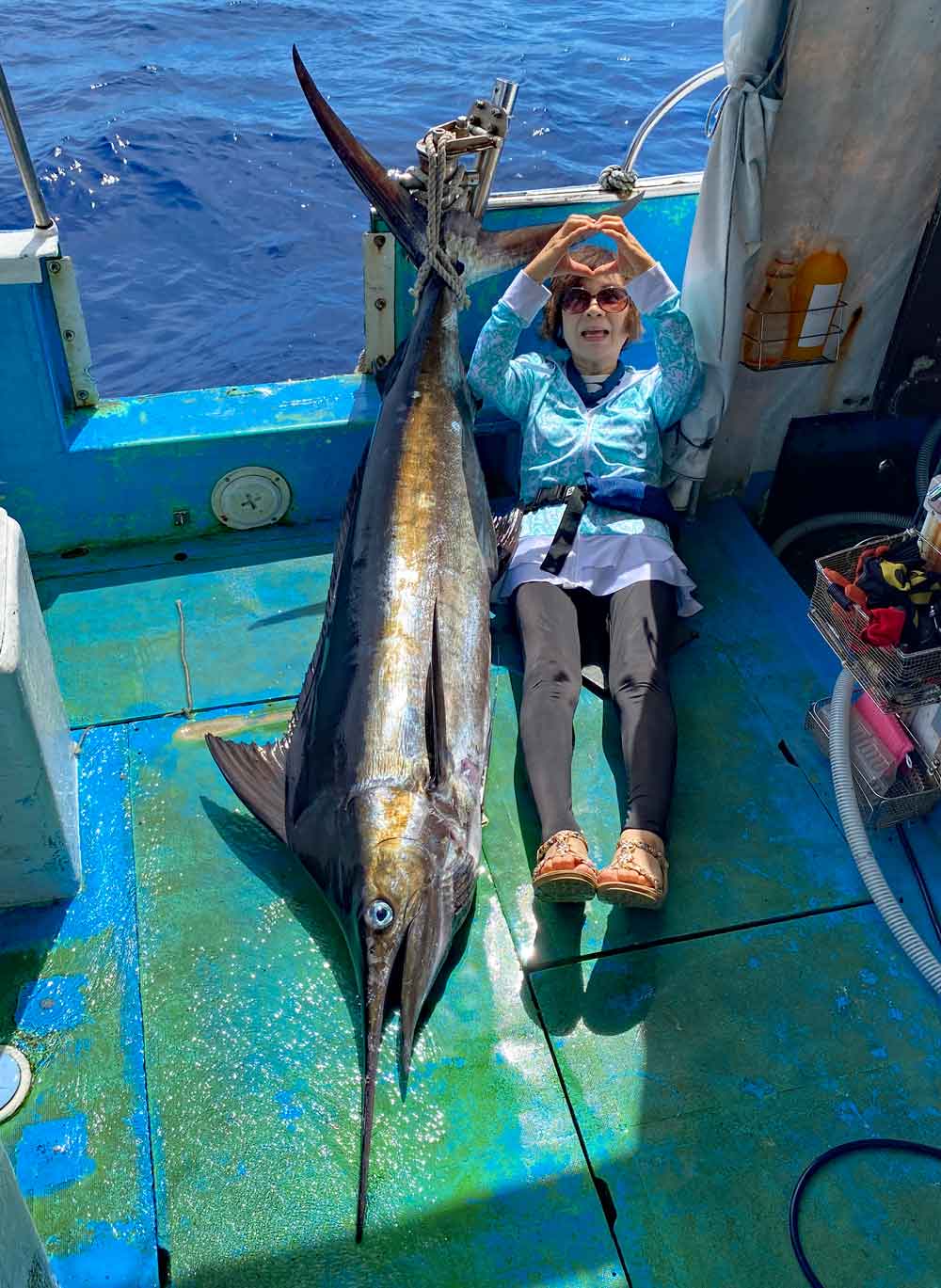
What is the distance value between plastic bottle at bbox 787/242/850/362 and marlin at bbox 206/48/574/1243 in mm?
849

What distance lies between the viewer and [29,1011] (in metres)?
2.25

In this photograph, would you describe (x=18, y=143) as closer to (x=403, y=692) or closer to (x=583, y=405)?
(x=583, y=405)

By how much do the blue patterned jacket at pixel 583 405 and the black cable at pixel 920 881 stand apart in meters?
1.13

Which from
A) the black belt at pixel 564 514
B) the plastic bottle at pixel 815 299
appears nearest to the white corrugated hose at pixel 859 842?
the black belt at pixel 564 514

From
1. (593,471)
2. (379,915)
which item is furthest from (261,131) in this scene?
(379,915)

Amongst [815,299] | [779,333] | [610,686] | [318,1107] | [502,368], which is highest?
[815,299]

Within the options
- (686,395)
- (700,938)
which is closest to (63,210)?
(686,395)

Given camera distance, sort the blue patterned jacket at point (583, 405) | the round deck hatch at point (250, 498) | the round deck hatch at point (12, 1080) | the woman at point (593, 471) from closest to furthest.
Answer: the round deck hatch at point (12, 1080) → the woman at point (593, 471) → the blue patterned jacket at point (583, 405) → the round deck hatch at point (250, 498)

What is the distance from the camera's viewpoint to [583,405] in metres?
3.42

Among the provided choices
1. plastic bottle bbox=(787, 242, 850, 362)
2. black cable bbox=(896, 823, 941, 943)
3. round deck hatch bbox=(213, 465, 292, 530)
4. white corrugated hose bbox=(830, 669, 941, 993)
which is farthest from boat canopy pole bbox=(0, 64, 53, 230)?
black cable bbox=(896, 823, 941, 943)

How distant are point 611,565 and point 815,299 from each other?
1.16 metres

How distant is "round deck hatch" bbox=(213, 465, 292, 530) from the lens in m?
3.66

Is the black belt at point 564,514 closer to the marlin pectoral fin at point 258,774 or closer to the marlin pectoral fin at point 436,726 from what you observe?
the marlin pectoral fin at point 436,726

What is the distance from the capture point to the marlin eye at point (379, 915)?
2146 millimetres
